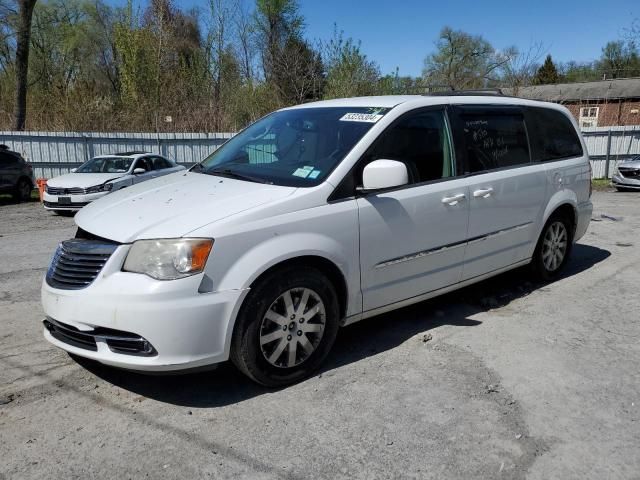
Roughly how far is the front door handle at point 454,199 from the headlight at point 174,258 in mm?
2039

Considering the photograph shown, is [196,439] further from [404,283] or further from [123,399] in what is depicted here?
[404,283]

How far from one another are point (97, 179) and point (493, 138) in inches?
401

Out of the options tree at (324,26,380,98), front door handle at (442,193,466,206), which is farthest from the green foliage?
→ front door handle at (442,193,466,206)

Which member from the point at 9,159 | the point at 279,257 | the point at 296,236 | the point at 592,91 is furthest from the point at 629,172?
the point at 592,91

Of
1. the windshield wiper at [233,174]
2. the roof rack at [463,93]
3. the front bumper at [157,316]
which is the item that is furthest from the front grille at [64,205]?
Result: the front bumper at [157,316]

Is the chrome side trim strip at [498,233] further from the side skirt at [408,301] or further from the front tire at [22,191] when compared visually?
the front tire at [22,191]

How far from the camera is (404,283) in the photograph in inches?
167

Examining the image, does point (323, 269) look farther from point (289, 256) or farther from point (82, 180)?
point (82, 180)

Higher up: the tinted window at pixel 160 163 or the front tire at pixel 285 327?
the tinted window at pixel 160 163

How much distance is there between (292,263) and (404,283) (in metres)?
1.10

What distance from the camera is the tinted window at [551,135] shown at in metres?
5.56

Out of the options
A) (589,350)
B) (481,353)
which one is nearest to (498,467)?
(481,353)

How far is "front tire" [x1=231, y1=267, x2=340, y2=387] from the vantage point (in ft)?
11.1

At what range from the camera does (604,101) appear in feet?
139
